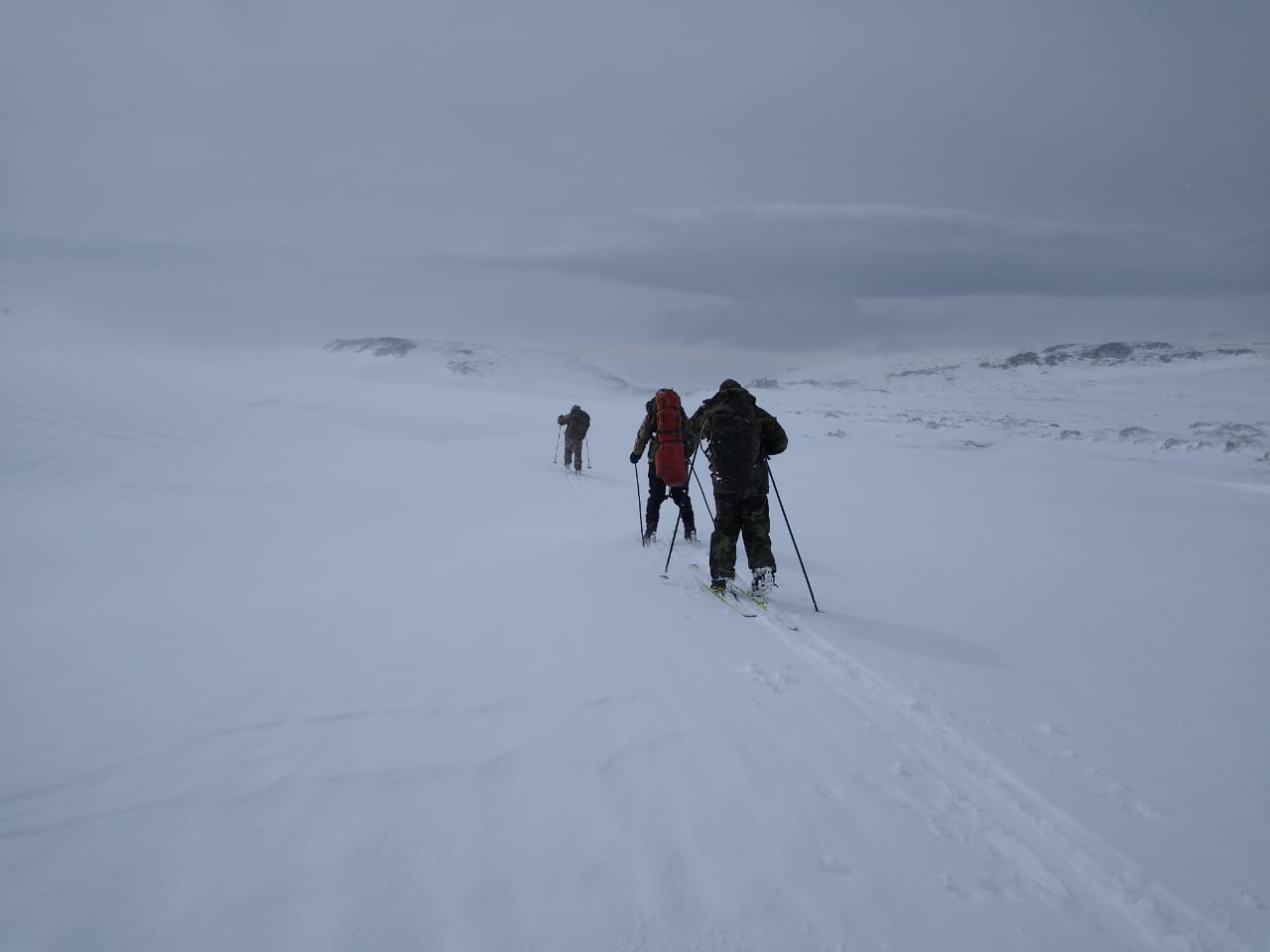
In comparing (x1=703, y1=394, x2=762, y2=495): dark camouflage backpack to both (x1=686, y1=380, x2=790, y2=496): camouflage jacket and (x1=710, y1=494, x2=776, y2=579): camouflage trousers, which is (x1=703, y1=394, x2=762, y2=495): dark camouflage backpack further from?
(x1=710, y1=494, x2=776, y2=579): camouflage trousers

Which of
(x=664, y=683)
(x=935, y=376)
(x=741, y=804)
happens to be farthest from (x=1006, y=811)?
(x=935, y=376)

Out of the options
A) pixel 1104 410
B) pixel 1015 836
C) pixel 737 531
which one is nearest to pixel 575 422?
pixel 737 531

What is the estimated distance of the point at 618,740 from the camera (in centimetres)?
340

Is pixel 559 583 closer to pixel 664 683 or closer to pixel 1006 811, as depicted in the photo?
pixel 664 683

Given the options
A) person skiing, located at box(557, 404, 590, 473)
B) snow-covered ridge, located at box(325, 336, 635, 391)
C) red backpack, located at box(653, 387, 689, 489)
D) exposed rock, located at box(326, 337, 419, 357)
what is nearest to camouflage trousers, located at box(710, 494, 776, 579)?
red backpack, located at box(653, 387, 689, 489)

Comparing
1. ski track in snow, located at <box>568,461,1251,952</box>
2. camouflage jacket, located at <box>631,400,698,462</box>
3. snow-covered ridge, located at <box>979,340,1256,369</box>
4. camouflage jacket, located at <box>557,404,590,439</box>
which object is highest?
snow-covered ridge, located at <box>979,340,1256,369</box>

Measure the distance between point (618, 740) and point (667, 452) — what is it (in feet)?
17.1

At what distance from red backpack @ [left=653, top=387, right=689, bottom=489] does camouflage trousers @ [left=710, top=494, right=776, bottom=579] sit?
196 centimetres

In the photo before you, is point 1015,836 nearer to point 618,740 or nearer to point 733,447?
point 618,740

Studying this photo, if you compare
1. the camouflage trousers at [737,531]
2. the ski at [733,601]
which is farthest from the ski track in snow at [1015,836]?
the camouflage trousers at [737,531]

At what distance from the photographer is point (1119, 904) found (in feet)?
8.13

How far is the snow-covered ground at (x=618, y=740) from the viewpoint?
2.30 metres

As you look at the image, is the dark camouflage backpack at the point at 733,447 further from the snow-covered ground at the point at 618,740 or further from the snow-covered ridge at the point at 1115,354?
the snow-covered ridge at the point at 1115,354

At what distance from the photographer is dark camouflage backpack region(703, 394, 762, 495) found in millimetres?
6027
